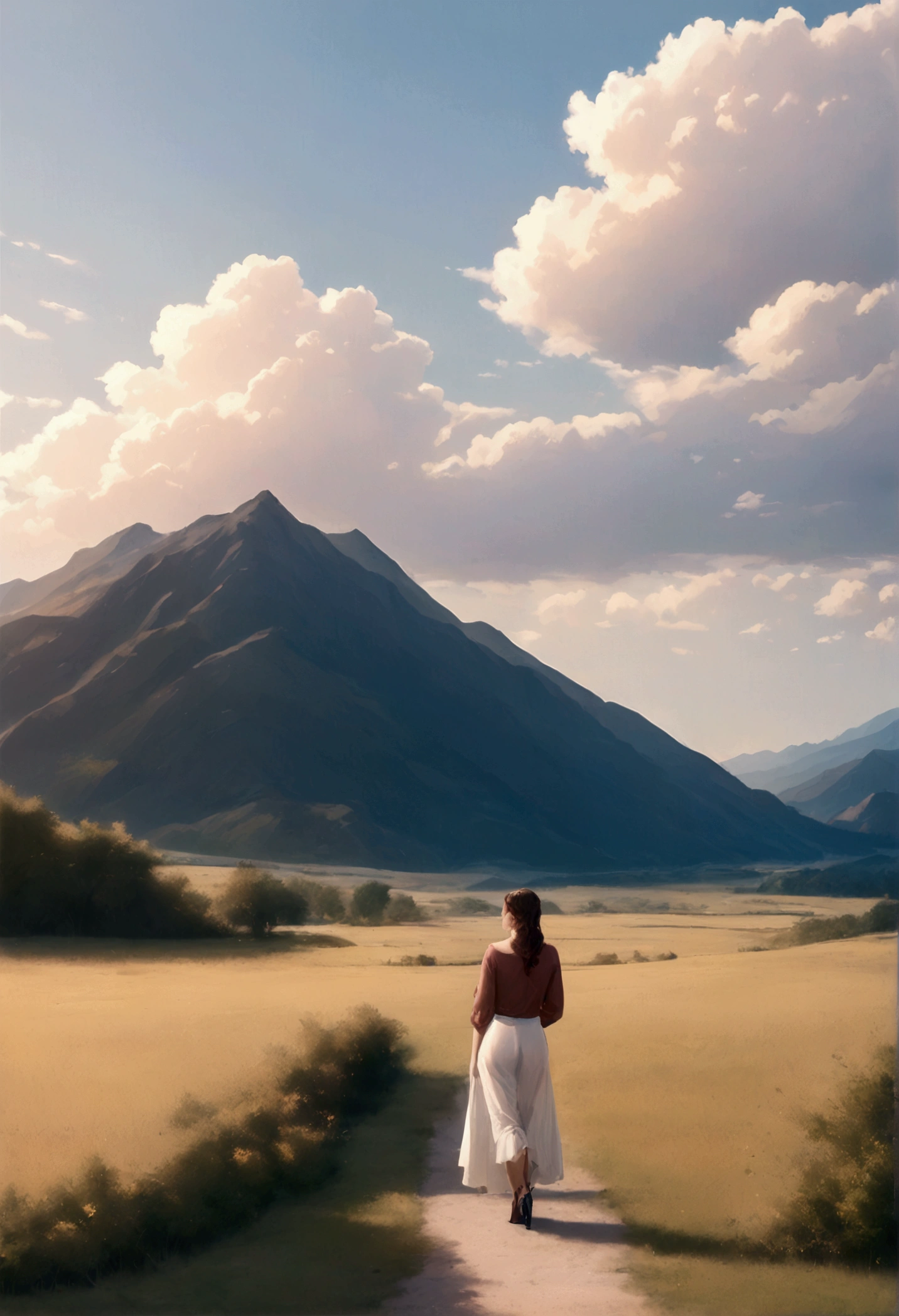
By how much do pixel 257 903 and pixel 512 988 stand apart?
1807 centimetres

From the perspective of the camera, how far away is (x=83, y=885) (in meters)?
21.2

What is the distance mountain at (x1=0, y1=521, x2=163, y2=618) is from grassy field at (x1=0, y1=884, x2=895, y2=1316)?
34164 mm

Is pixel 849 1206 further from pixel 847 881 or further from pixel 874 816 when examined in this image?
pixel 874 816

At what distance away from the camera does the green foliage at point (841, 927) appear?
2127cm

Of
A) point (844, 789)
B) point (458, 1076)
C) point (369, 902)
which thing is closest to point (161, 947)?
point (369, 902)

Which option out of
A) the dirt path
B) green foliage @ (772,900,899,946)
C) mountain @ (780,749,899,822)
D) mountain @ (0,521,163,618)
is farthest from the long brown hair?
mountain @ (0,521,163,618)

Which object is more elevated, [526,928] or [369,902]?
[526,928]

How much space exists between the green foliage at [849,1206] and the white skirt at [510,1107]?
1.76 meters

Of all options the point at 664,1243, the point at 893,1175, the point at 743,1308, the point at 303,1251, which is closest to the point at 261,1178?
the point at 303,1251

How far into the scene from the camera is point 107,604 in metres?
55.8

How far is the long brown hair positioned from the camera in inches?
278

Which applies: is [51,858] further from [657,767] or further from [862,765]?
[657,767]

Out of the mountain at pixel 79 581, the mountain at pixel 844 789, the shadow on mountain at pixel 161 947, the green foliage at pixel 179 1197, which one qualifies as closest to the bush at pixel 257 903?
the shadow on mountain at pixel 161 947

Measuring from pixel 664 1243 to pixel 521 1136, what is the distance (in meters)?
1.31
